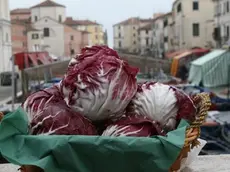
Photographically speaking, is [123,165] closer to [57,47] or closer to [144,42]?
[57,47]

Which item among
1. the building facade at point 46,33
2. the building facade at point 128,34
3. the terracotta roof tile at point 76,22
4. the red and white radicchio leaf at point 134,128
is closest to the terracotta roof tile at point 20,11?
the building facade at point 46,33

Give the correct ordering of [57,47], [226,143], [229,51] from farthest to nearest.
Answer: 1. [57,47]
2. [229,51]
3. [226,143]

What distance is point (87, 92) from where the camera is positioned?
5.82ft

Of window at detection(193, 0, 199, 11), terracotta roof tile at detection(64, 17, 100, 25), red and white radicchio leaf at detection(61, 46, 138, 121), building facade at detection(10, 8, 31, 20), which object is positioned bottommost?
red and white radicchio leaf at detection(61, 46, 138, 121)

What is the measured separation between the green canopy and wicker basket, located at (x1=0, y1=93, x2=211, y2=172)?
0.22 ft

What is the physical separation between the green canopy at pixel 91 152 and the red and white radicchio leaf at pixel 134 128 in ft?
0.32

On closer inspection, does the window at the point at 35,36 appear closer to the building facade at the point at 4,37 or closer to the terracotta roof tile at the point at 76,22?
the building facade at the point at 4,37

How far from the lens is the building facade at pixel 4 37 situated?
133ft

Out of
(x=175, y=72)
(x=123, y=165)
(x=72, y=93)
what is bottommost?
(x=175, y=72)

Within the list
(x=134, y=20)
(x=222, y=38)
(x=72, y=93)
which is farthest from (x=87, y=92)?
(x=134, y=20)

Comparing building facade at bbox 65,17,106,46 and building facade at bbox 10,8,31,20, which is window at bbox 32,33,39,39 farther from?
building facade at bbox 65,17,106,46

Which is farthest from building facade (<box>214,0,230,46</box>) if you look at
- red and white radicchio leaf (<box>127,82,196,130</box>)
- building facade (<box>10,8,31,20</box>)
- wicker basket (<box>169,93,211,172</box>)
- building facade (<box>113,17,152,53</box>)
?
building facade (<box>113,17,152,53</box>)

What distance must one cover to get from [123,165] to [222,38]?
132ft

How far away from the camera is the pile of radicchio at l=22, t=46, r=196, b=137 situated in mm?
1765
